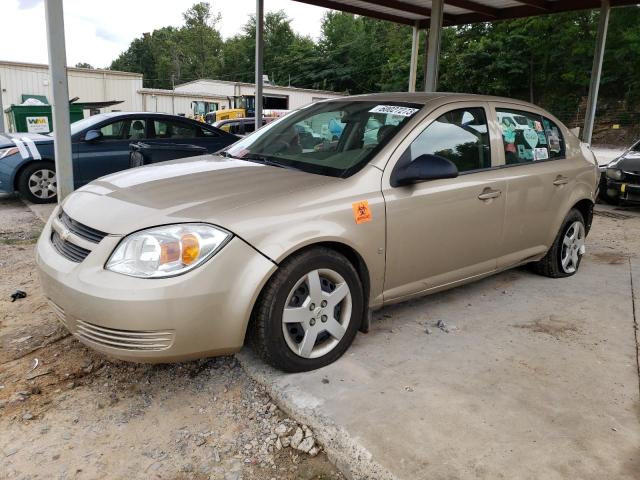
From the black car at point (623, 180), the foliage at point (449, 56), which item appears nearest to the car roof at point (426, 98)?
the black car at point (623, 180)

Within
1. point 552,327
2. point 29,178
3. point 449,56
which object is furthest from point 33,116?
point 449,56

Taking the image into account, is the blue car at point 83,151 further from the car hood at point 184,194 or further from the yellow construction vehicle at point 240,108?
the yellow construction vehicle at point 240,108

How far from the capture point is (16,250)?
17.2ft

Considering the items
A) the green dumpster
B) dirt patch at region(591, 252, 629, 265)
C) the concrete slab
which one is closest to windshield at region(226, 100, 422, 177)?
the concrete slab

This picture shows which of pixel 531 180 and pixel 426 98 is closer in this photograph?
pixel 426 98

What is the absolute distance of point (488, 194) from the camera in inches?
142

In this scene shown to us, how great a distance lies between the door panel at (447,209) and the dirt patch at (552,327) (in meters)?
0.48

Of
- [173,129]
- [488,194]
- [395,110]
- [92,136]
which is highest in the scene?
[395,110]

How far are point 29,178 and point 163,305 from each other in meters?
6.41

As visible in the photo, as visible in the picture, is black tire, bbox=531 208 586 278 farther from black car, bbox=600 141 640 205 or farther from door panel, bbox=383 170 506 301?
black car, bbox=600 141 640 205

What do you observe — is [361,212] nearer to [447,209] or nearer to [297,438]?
[447,209]

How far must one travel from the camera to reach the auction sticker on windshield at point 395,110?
11.1 ft

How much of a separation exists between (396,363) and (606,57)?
1331 inches

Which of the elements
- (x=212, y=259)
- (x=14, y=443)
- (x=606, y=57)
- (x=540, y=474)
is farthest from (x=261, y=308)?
(x=606, y=57)
